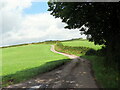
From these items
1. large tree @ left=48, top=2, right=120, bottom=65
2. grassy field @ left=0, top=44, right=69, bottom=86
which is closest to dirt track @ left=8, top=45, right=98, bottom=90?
grassy field @ left=0, top=44, right=69, bottom=86

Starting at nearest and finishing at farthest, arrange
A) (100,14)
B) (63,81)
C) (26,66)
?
(63,81) < (100,14) < (26,66)

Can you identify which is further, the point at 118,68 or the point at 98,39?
the point at 98,39

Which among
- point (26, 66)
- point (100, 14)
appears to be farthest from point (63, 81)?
point (26, 66)

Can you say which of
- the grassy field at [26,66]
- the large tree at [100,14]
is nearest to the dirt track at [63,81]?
the grassy field at [26,66]

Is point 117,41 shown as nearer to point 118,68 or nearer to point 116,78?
point 118,68

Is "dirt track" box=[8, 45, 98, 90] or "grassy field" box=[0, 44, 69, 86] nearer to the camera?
"dirt track" box=[8, 45, 98, 90]

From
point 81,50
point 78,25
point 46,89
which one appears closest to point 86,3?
point 78,25

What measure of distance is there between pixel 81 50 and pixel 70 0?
94.1 ft

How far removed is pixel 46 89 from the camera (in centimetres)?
859

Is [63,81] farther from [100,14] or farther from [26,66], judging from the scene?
[26,66]

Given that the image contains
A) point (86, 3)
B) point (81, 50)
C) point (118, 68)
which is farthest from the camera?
point (81, 50)

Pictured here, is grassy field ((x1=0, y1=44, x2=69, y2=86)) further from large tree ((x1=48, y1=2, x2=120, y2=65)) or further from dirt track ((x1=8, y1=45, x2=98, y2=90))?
large tree ((x1=48, y1=2, x2=120, y2=65))

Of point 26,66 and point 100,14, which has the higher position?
point 100,14

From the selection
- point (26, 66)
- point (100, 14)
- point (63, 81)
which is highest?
point (100, 14)
